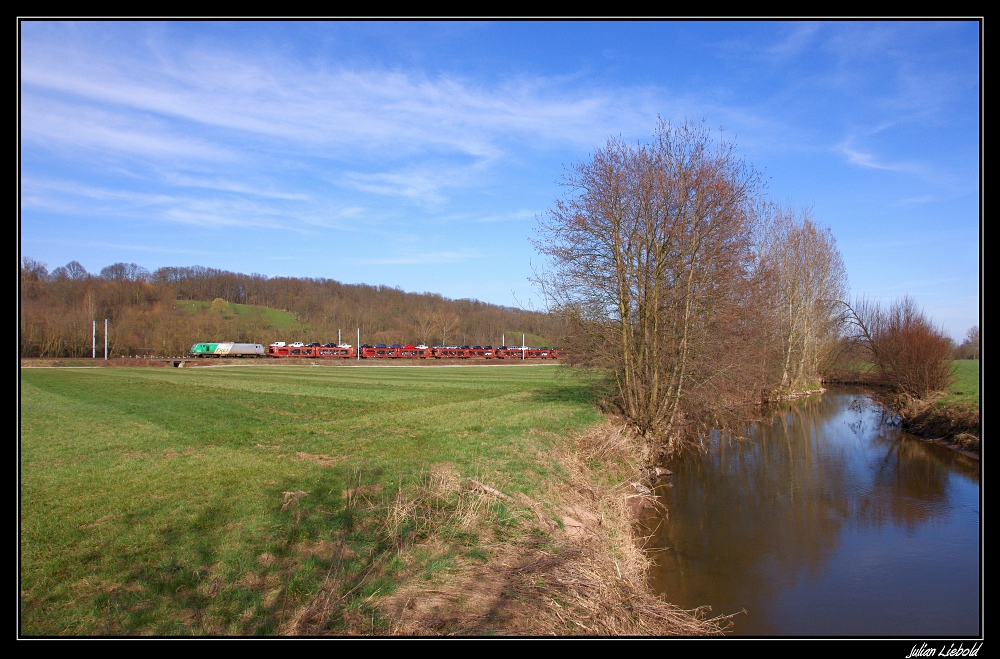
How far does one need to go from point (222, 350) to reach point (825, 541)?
85362 millimetres

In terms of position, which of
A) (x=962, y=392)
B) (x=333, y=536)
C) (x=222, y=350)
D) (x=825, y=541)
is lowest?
(x=825, y=541)

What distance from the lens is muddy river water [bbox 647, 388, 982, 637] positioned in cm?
790

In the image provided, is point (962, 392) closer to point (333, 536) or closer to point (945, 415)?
point (945, 415)

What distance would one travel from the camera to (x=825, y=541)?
35.0 feet

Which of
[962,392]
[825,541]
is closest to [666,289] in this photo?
[825,541]

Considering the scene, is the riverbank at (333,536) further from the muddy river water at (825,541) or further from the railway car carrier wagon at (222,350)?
the railway car carrier wagon at (222,350)

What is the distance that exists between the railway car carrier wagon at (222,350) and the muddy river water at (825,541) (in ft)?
259

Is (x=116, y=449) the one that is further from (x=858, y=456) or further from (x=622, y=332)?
(x=858, y=456)

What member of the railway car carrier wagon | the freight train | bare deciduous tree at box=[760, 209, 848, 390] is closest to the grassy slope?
the railway car carrier wagon

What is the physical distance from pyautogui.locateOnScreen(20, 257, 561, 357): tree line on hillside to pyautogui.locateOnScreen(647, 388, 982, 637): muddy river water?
791 cm

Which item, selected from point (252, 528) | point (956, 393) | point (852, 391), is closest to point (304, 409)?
point (252, 528)

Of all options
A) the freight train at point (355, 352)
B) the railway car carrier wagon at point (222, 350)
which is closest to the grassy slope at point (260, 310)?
the railway car carrier wagon at point (222, 350)

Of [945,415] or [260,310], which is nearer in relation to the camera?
[945,415]

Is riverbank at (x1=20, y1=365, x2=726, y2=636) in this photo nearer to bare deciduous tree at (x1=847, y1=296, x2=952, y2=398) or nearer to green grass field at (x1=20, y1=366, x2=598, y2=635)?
green grass field at (x1=20, y1=366, x2=598, y2=635)
